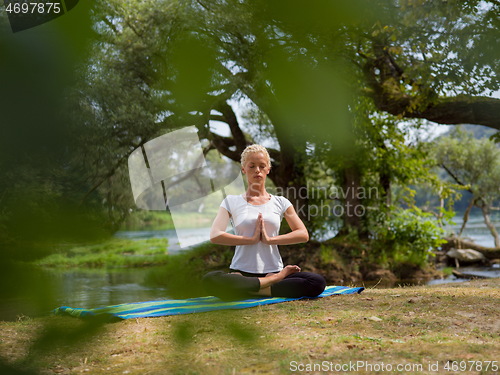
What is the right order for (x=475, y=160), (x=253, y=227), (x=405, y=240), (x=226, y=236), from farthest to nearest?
(x=475, y=160) < (x=405, y=240) < (x=253, y=227) < (x=226, y=236)

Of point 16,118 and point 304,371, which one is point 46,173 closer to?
point 16,118

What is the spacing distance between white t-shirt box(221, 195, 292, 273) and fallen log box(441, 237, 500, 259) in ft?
25.1

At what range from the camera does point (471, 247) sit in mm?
9633

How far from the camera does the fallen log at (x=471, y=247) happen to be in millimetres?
9383

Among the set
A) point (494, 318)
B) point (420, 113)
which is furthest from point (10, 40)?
point (420, 113)

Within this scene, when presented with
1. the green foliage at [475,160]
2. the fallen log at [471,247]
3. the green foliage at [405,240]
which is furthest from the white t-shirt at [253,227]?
the green foliage at [475,160]

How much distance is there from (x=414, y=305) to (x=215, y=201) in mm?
5978

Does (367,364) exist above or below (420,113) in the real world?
below

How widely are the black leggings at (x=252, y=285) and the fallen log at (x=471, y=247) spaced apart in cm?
753

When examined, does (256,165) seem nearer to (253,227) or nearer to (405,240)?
(253,227)

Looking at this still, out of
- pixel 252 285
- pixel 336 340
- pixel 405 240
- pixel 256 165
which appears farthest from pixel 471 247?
pixel 336 340

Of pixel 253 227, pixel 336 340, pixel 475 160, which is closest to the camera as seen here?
pixel 336 340

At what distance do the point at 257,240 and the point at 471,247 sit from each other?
8.26 m

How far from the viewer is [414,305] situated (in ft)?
8.03
